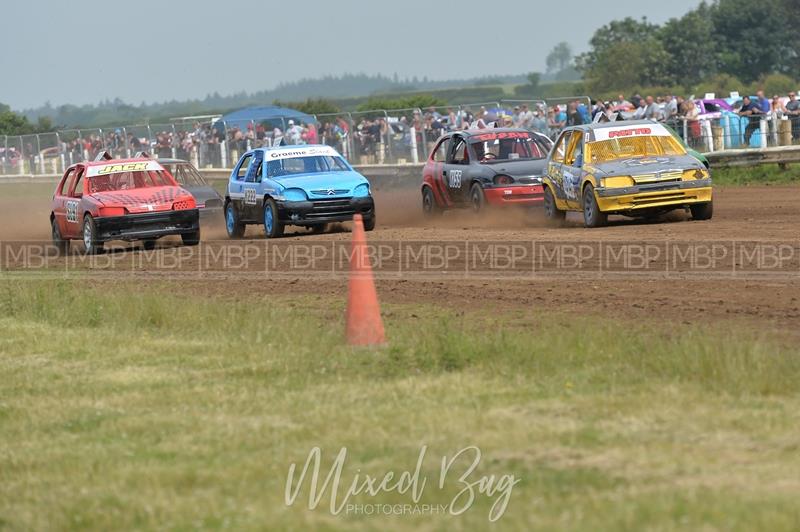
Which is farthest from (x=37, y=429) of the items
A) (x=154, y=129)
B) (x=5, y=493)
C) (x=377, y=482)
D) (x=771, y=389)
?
(x=154, y=129)

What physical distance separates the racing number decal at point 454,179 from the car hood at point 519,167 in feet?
2.13

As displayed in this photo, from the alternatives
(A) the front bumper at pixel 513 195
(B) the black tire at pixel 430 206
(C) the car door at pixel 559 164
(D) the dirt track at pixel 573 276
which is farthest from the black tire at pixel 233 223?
(C) the car door at pixel 559 164

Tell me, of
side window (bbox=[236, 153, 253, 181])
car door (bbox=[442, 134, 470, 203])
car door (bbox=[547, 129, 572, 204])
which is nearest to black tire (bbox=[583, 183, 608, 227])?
car door (bbox=[547, 129, 572, 204])

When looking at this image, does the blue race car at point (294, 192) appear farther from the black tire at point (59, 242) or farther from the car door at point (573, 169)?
the car door at point (573, 169)

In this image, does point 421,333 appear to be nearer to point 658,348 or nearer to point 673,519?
point 658,348

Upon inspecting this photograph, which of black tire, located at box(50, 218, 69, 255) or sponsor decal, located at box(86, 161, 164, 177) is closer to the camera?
sponsor decal, located at box(86, 161, 164, 177)

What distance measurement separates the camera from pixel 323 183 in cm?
2062

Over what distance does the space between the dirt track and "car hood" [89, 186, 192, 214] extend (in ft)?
2.25

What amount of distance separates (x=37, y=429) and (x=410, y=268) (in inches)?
316

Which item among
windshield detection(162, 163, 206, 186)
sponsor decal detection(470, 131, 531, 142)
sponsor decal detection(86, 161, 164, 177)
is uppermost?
sponsor decal detection(470, 131, 531, 142)

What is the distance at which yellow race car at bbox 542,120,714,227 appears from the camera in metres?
17.8

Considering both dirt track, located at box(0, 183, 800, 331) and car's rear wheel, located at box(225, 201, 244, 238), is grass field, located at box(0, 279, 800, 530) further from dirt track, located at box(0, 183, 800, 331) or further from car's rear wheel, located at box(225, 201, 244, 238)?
car's rear wheel, located at box(225, 201, 244, 238)

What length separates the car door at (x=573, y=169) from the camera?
18594 millimetres

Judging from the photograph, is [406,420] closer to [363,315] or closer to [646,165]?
[363,315]
